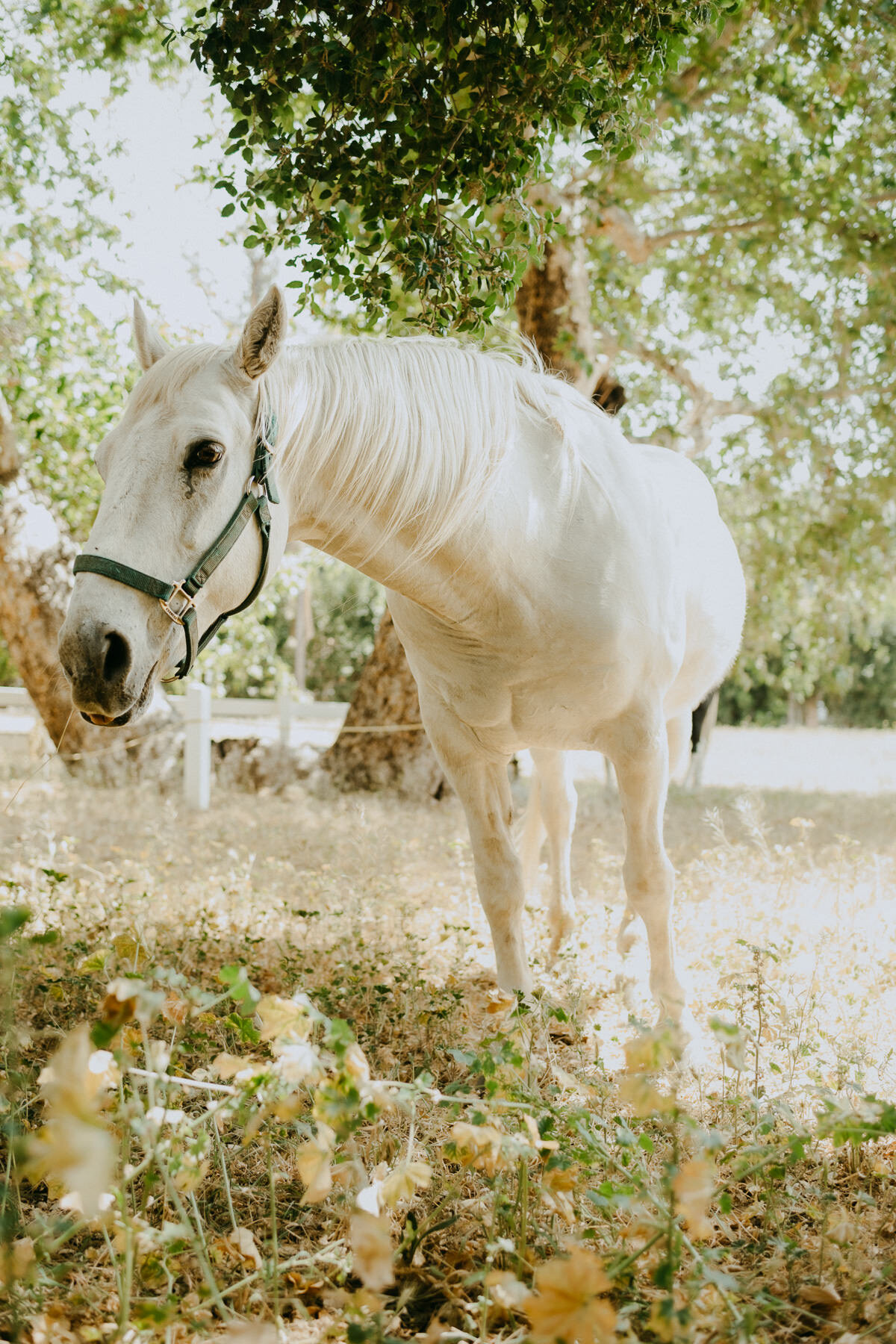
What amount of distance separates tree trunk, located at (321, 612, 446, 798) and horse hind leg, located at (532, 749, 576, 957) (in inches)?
152

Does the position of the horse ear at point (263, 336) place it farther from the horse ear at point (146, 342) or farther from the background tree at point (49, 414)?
the background tree at point (49, 414)

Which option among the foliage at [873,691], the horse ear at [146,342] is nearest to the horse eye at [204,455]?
the horse ear at [146,342]

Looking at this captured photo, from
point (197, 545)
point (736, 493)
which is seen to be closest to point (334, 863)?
point (197, 545)

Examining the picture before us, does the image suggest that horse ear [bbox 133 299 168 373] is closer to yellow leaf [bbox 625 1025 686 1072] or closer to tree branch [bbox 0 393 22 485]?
yellow leaf [bbox 625 1025 686 1072]

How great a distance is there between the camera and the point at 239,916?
167 inches

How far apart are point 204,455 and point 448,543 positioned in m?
0.73

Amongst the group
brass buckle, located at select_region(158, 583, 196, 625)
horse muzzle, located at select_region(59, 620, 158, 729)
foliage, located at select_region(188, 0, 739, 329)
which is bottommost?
horse muzzle, located at select_region(59, 620, 158, 729)

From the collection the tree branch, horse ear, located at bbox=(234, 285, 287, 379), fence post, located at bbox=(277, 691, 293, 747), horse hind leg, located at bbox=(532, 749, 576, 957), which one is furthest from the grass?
fence post, located at bbox=(277, 691, 293, 747)

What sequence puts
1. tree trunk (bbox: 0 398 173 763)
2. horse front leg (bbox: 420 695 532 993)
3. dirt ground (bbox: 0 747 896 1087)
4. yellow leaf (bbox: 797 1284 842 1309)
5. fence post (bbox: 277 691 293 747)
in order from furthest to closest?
fence post (bbox: 277 691 293 747)
tree trunk (bbox: 0 398 173 763)
dirt ground (bbox: 0 747 896 1087)
horse front leg (bbox: 420 695 532 993)
yellow leaf (bbox: 797 1284 842 1309)

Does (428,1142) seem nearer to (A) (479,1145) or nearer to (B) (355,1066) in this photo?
(A) (479,1145)

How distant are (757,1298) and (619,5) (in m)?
2.99

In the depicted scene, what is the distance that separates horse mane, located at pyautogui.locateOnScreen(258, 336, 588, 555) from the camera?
91.0 inches

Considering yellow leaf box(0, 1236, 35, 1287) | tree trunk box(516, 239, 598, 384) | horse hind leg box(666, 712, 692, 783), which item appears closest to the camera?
yellow leaf box(0, 1236, 35, 1287)

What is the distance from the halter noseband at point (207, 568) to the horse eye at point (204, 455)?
10 cm
